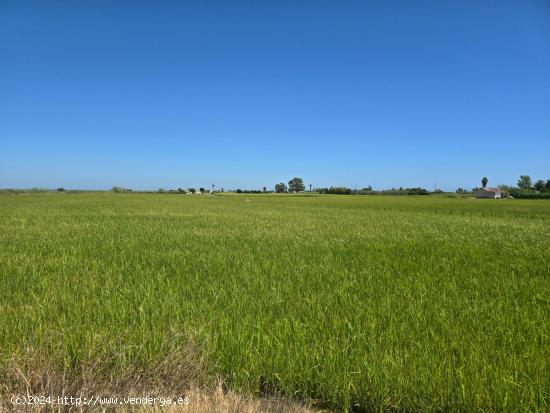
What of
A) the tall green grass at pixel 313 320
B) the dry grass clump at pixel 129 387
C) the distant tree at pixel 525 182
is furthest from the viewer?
the distant tree at pixel 525 182

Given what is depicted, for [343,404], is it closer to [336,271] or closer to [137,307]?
[137,307]

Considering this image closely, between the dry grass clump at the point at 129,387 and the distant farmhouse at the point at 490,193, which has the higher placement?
the distant farmhouse at the point at 490,193

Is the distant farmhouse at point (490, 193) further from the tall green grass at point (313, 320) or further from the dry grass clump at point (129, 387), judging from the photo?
the dry grass clump at point (129, 387)

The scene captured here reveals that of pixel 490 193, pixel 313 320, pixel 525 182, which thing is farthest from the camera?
pixel 525 182

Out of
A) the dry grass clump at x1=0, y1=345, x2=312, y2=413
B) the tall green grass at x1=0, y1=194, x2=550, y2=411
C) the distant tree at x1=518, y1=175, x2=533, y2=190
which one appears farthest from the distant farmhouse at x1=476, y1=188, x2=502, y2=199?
the dry grass clump at x1=0, y1=345, x2=312, y2=413

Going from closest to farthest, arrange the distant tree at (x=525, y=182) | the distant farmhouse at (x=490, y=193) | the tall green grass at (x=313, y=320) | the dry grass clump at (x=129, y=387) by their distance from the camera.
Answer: the dry grass clump at (x=129, y=387), the tall green grass at (x=313, y=320), the distant farmhouse at (x=490, y=193), the distant tree at (x=525, y=182)

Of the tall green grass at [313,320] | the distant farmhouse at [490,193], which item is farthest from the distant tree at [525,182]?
the tall green grass at [313,320]

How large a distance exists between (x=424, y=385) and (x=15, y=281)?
708 centimetres


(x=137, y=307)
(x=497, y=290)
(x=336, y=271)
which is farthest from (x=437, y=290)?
(x=137, y=307)

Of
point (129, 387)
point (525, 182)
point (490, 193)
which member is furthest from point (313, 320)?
point (525, 182)

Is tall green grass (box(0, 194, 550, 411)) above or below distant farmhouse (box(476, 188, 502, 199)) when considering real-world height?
below

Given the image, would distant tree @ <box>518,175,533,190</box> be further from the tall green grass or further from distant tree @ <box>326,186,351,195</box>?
the tall green grass

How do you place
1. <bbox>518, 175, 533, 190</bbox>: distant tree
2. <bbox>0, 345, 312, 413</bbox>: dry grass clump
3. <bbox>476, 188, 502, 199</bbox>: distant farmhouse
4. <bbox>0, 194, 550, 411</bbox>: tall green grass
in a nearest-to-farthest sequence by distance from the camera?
<bbox>0, 345, 312, 413</bbox>: dry grass clump → <bbox>0, 194, 550, 411</bbox>: tall green grass → <bbox>476, 188, 502, 199</bbox>: distant farmhouse → <bbox>518, 175, 533, 190</bbox>: distant tree

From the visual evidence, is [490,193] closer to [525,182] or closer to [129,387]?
[525,182]
